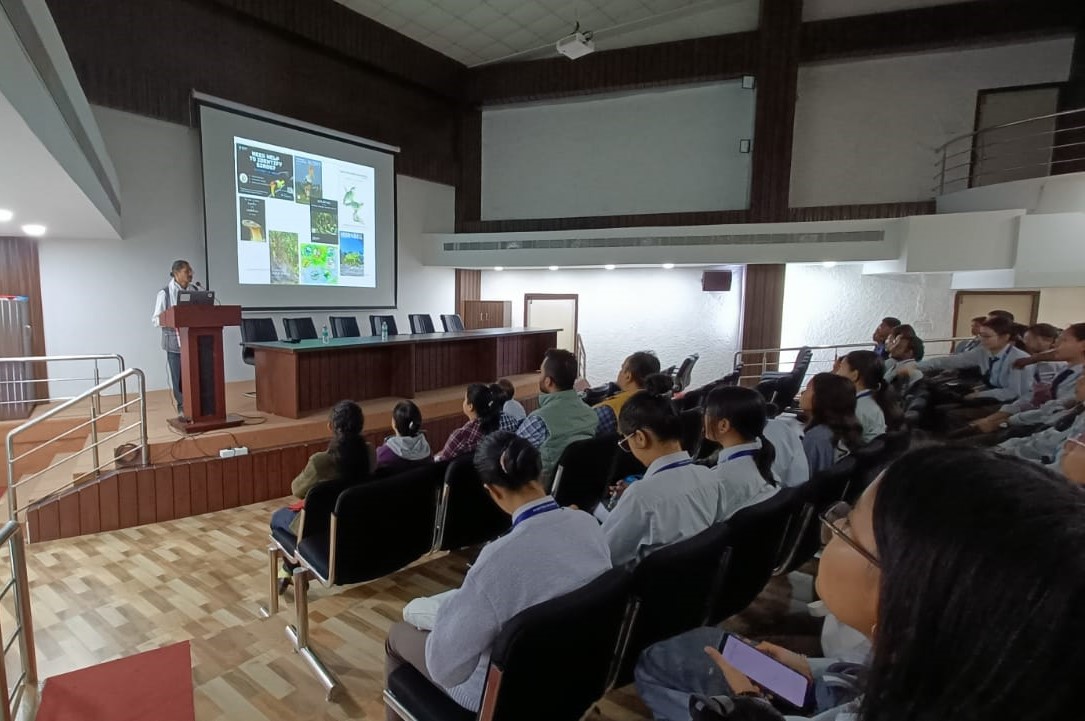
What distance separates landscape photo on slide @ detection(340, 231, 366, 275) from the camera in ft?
27.2

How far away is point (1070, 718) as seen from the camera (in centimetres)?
42

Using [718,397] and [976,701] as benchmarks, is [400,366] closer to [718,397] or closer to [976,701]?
[718,397]

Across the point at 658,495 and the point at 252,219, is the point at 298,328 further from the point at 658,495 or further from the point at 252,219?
the point at 658,495

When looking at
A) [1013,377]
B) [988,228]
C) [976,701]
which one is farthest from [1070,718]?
[988,228]

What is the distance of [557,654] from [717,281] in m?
8.15

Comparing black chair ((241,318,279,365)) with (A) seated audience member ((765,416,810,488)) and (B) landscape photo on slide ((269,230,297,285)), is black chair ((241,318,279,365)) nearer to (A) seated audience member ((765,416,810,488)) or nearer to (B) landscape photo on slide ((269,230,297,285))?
(B) landscape photo on slide ((269,230,297,285))

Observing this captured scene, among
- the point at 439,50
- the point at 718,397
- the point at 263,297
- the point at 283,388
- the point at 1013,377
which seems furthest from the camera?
the point at 439,50

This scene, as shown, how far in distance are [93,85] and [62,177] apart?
357 centimetres

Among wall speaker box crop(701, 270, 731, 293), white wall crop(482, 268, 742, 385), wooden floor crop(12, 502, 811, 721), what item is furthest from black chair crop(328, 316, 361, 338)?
wall speaker box crop(701, 270, 731, 293)

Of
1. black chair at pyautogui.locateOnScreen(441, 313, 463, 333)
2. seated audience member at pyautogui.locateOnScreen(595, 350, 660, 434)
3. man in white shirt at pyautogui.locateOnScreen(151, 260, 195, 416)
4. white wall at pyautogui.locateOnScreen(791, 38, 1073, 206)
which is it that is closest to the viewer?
seated audience member at pyautogui.locateOnScreen(595, 350, 660, 434)

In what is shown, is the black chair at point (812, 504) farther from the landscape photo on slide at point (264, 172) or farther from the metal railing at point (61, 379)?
the landscape photo on slide at point (264, 172)

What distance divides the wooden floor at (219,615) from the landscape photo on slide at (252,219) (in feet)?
14.6

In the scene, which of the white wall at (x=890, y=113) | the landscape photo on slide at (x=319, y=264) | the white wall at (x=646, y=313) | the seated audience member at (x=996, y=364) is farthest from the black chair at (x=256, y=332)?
the white wall at (x=890, y=113)

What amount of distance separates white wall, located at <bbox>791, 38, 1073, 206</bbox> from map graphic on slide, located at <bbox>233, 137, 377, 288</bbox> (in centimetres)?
675
